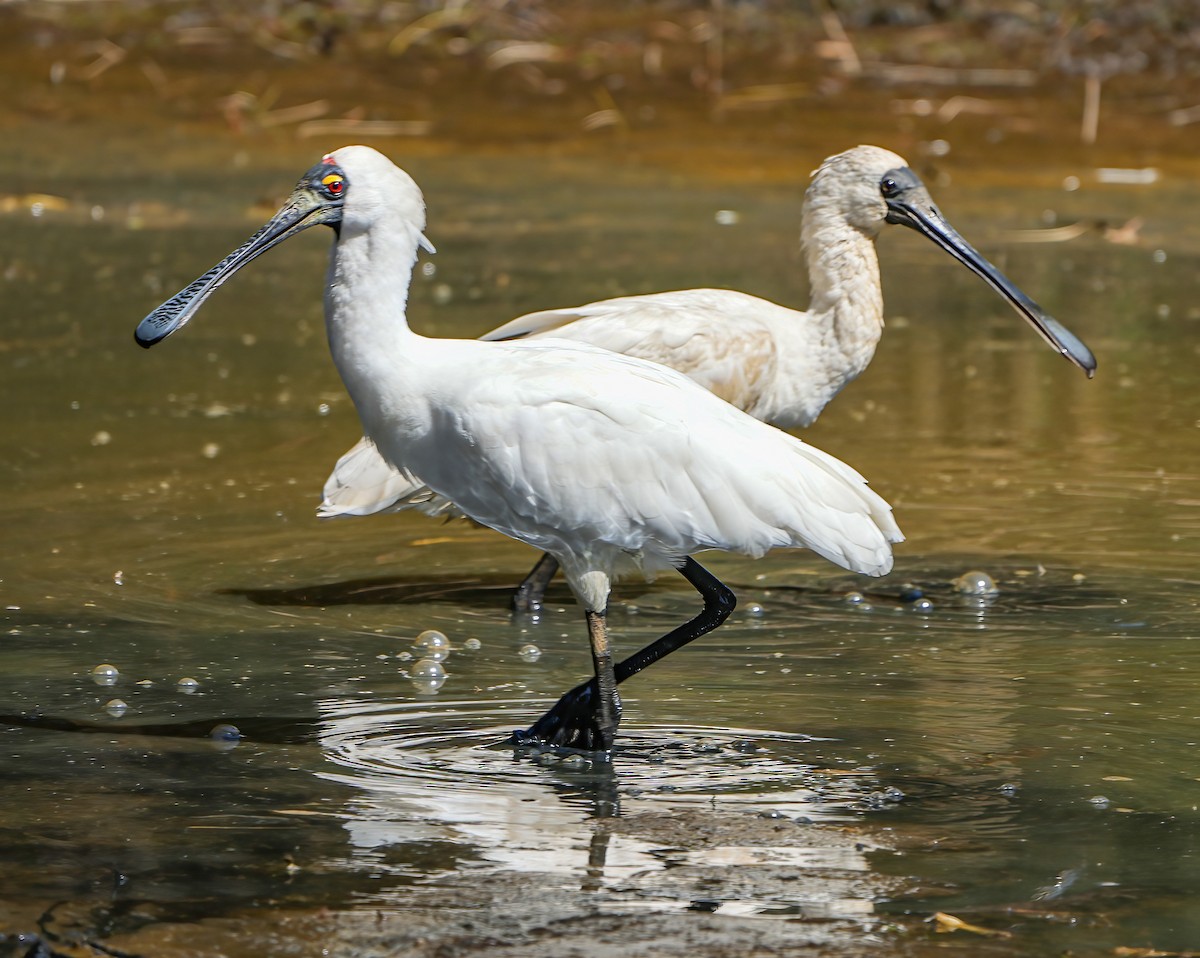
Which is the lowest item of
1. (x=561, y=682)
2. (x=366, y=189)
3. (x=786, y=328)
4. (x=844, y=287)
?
(x=561, y=682)

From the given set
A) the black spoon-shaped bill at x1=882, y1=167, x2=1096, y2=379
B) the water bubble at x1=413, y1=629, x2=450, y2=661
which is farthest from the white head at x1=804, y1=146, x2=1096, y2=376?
the water bubble at x1=413, y1=629, x2=450, y2=661

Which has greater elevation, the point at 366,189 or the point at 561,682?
the point at 366,189

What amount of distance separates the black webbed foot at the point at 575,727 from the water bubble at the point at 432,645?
2.63ft

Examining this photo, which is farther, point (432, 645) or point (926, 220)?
point (926, 220)

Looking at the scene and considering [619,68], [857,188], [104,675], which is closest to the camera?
[104,675]

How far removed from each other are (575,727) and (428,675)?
2.33ft

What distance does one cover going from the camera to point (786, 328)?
7109mm

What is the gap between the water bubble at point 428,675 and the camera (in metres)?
5.88

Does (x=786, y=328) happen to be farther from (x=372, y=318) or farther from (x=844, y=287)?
(x=372, y=318)

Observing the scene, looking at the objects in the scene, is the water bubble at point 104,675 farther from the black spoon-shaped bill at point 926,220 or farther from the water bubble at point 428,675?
the black spoon-shaped bill at point 926,220

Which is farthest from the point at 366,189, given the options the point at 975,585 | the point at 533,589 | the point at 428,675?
the point at 975,585

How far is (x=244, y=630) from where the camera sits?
6.41 m

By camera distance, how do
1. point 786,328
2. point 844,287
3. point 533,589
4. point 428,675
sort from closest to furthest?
point 428,675 < point 533,589 < point 786,328 < point 844,287

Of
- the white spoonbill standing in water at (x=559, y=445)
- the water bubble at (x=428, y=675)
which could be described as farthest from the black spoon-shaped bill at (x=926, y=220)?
the water bubble at (x=428, y=675)
